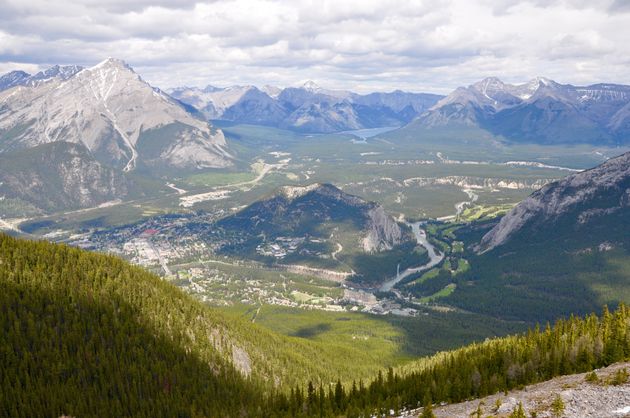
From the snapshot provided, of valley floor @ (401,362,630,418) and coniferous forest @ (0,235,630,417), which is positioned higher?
valley floor @ (401,362,630,418)

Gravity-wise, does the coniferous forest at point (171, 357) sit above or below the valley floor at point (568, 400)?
below

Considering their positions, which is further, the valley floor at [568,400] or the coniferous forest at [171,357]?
the coniferous forest at [171,357]

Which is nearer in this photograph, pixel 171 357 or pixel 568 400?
pixel 568 400

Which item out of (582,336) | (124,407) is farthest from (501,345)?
(124,407)

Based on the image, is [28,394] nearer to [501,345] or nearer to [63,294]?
[63,294]
